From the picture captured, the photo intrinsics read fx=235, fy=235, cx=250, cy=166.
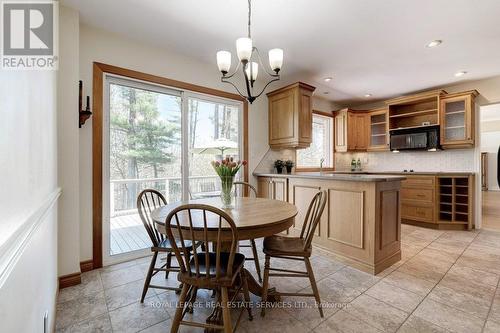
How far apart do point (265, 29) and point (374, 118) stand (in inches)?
157

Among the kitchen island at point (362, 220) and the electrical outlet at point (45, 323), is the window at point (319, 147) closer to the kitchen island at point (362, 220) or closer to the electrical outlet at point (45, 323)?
the kitchen island at point (362, 220)

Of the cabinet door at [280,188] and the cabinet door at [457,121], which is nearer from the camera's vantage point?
the cabinet door at [280,188]

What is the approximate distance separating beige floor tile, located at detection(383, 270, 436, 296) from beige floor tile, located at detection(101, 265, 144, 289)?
2498 millimetres

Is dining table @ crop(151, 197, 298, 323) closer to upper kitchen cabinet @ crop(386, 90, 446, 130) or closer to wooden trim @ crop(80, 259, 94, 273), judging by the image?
wooden trim @ crop(80, 259, 94, 273)

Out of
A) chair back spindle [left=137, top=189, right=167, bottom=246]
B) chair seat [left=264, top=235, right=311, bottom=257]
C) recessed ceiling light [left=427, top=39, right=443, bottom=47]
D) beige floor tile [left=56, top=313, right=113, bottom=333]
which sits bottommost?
beige floor tile [left=56, top=313, right=113, bottom=333]

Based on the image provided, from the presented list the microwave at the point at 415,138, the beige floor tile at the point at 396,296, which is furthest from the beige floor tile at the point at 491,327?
the microwave at the point at 415,138

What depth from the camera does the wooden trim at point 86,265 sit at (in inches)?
95.9

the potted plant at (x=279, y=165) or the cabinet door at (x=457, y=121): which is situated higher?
the cabinet door at (x=457, y=121)

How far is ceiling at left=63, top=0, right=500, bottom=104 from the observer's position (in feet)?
7.18

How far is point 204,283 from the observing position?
55.1 inches

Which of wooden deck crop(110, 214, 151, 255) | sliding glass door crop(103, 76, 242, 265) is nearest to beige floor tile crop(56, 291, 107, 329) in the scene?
sliding glass door crop(103, 76, 242, 265)

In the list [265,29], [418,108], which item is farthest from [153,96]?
[418,108]

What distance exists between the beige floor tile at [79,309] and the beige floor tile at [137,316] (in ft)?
0.47

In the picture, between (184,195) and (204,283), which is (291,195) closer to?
(184,195)
